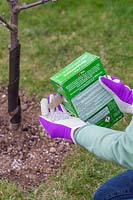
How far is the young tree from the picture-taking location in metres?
2.35

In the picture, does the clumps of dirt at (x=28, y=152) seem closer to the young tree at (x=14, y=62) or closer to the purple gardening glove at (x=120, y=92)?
the young tree at (x=14, y=62)

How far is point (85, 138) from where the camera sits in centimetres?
183

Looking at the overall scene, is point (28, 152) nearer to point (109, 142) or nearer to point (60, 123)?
point (60, 123)

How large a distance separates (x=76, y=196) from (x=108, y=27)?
165cm

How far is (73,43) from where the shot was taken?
3656mm

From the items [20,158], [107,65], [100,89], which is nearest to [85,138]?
[100,89]

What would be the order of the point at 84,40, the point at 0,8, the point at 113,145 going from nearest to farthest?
the point at 113,145, the point at 84,40, the point at 0,8

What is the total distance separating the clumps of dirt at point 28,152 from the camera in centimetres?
267

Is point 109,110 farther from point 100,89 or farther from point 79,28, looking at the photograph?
point 79,28

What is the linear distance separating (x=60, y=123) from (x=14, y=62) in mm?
666

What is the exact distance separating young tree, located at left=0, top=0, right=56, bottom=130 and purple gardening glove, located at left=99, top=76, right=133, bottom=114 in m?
0.50

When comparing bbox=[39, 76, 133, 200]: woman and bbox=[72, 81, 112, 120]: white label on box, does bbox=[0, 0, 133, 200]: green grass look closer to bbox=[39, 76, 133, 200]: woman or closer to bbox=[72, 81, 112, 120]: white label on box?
bbox=[39, 76, 133, 200]: woman

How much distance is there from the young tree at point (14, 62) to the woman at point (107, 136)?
46 centimetres

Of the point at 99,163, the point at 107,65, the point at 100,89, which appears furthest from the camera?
the point at 107,65
